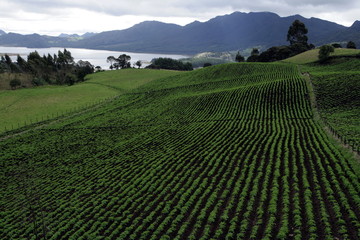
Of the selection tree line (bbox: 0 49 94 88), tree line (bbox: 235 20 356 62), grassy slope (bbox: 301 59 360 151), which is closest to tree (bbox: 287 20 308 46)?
tree line (bbox: 235 20 356 62)

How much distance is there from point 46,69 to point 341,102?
15661cm

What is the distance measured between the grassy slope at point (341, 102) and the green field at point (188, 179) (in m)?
2.74

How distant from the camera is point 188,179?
27875 millimetres

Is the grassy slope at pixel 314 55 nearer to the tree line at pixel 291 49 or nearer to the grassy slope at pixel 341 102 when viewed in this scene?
the grassy slope at pixel 341 102

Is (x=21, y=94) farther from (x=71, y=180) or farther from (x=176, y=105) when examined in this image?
(x=71, y=180)

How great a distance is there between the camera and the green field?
19.6 m

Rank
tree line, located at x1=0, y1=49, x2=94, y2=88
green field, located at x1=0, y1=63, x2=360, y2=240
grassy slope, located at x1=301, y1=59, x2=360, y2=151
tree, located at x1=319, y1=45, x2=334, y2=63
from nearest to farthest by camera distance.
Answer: green field, located at x1=0, y1=63, x2=360, y2=240
grassy slope, located at x1=301, y1=59, x2=360, y2=151
tree, located at x1=319, y1=45, x2=334, y2=63
tree line, located at x1=0, y1=49, x2=94, y2=88

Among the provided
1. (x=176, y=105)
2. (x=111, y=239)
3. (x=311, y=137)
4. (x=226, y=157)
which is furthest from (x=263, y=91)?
(x=111, y=239)

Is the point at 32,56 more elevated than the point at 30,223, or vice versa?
the point at 32,56

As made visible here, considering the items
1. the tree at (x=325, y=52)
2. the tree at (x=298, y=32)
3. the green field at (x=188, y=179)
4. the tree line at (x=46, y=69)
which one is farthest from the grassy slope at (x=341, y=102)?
the tree line at (x=46, y=69)

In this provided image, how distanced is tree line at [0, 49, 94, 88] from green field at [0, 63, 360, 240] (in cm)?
8507

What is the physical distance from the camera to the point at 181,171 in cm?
3048

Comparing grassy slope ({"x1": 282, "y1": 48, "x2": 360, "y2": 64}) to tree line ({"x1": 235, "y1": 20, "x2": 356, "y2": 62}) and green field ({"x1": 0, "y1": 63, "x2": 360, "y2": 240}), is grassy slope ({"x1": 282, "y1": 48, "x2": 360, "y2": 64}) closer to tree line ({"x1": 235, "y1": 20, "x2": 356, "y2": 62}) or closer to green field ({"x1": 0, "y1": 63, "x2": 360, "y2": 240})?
tree line ({"x1": 235, "y1": 20, "x2": 356, "y2": 62})

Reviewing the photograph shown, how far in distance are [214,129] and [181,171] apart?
17.9 meters
